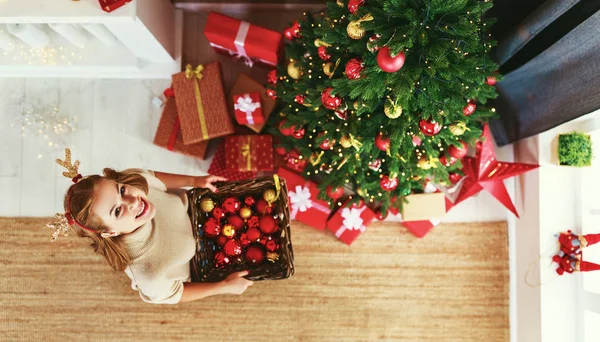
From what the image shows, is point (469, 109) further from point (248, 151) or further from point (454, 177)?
point (248, 151)

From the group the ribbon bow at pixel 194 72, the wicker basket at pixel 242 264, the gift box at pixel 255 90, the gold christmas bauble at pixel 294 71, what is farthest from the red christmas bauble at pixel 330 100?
the ribbon bow at pixel 194 72

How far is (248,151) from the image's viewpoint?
2328 millimetres

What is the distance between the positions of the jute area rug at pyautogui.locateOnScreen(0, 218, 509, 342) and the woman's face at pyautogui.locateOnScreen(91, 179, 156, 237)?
104 centimetres

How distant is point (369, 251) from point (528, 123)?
1080 mm

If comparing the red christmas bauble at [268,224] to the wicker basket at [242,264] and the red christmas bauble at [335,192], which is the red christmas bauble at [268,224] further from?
the red christmas bauble at [335,192]

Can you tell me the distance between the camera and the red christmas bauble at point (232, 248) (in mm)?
2055

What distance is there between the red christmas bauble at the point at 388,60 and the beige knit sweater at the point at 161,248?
42.1 inches

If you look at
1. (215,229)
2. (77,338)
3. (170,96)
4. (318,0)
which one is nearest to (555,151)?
(318,0)

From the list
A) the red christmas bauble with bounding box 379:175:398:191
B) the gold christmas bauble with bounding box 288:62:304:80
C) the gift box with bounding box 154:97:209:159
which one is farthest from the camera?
the gift box with bounding box 154:97:209:159

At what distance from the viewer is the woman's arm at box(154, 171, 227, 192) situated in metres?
2.01

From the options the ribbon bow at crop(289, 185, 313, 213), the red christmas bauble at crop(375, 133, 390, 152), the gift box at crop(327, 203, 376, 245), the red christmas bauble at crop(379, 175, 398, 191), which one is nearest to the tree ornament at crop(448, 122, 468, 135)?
the red christmas bauble at crop(375, 133, 390, 152)

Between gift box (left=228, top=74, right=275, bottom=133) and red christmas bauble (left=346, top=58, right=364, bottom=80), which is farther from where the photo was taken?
gift box (left=228, top=74, right=275, bottom=133)

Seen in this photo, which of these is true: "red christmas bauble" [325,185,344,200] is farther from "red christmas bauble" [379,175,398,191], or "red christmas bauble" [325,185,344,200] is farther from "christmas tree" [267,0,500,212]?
"red christmas bauble" [379,175,398,191]

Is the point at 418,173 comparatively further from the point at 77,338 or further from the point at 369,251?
the point at 77,338
